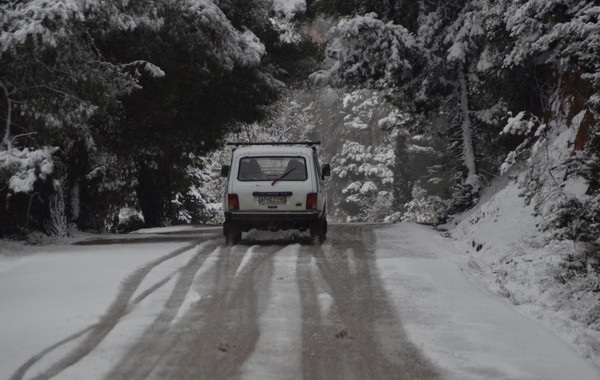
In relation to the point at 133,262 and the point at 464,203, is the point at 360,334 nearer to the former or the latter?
the point at 133,262

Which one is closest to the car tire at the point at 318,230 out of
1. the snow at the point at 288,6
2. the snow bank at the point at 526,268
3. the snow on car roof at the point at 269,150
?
the snow on car roof at the point at 269,150

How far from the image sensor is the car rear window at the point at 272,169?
44.2 ft

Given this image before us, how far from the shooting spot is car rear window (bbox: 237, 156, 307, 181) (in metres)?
13.5

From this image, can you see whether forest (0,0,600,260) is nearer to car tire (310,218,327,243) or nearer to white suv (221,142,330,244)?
white suv (221,142,330,244)

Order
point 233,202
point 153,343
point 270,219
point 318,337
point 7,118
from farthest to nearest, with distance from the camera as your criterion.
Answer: point 233,202, point 270,219, point 7,118, point 318,337, point 153,343

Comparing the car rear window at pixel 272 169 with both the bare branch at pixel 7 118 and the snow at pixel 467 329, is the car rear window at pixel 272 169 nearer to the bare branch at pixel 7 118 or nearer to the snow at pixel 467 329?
the snow at pixel 467 329

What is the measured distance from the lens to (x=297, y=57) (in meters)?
22.9

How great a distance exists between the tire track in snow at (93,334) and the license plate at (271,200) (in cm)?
345

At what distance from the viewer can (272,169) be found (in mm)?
13820

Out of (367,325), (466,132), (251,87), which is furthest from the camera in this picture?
(251,87)

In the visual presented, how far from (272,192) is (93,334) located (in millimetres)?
6388

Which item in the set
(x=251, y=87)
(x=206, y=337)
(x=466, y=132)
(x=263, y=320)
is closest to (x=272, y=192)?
(x=263, y=320)

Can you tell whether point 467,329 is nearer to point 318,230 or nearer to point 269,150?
point 318,230

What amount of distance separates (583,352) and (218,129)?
52.2ft
